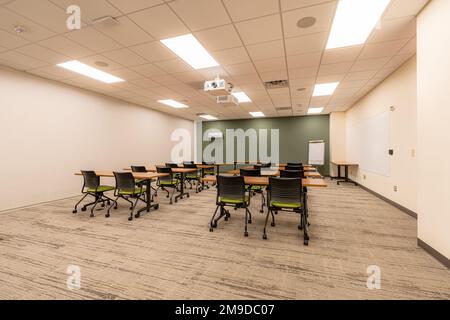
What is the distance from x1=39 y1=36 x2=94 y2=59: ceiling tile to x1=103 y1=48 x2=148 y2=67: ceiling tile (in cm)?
33

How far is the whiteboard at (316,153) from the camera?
9188 mm

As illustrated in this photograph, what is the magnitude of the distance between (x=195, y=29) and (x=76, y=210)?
13.5 feet

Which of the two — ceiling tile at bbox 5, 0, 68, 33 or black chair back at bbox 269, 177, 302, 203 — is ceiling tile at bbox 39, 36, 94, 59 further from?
black chair back at bbox 269, 177, 302, 203

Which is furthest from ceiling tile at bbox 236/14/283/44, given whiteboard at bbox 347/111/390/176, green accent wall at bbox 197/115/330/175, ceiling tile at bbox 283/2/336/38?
green accent wall at bbox 197/115/330/175

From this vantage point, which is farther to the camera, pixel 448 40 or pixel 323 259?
pixel 323 259

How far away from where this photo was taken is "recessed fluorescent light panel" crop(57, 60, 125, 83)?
4.06 m

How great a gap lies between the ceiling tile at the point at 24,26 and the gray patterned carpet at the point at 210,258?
9.74 ft

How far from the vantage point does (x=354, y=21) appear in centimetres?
269

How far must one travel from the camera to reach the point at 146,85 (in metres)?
5.24

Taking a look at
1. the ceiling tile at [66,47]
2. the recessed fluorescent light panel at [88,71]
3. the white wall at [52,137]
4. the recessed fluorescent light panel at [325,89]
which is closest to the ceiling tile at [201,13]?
the ceiling tile at [66,47]

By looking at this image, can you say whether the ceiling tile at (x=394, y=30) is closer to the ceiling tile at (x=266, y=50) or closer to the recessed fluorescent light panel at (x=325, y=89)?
the ceiling tile at (x=266, y=50)

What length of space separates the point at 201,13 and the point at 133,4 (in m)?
0.81

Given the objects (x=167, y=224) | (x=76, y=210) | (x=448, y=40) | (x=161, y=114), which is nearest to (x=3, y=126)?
(x=76, y=210)
